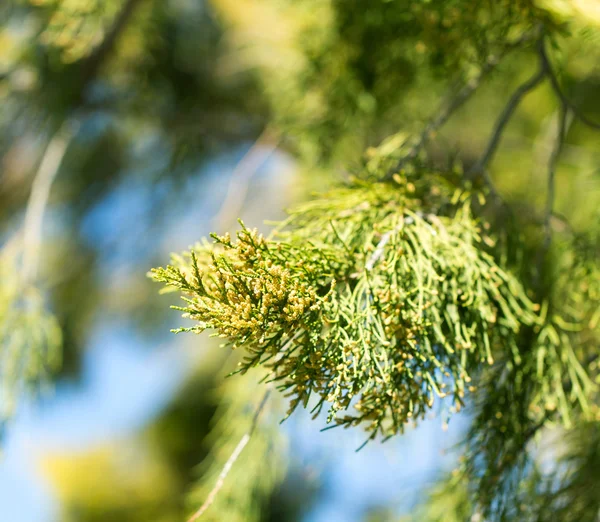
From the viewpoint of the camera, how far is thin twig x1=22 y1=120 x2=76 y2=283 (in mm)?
1234

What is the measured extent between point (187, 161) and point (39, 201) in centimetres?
41

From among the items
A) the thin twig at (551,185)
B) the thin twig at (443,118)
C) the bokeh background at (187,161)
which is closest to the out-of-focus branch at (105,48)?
the bokeh background at (187,161)

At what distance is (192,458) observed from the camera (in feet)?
9.24

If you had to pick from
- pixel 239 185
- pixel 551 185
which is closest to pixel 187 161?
pixel 239 185

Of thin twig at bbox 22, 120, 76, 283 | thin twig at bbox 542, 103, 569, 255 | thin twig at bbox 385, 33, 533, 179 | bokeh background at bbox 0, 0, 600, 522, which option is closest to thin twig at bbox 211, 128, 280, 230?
bokeh background at bbox 0, 0, 600, 522

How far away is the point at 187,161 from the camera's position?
1556 mm

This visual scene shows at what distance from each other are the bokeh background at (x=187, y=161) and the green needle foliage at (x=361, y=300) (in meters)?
0.11

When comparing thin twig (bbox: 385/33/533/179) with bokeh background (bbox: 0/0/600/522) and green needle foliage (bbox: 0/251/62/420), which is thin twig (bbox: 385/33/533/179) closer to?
bokeh background (bbox: 0/0/600/522)

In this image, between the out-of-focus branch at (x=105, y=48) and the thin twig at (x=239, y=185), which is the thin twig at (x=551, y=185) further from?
the out-of-focus branch at (x=105, y=48)

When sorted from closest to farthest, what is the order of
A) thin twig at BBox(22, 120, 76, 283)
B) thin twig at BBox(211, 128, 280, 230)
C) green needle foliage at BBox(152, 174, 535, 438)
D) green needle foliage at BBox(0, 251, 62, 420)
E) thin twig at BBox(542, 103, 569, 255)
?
green needle foliage at BBox(152, 174, 535, 438) < thin twig at BBox(542, 103, 569, 255) < green needle foliage at BBox(0, 251, 62, 420) < thin twig at BBox(22, 120, 76, 283) < thin twig at BBox(211, 128, 280, 230)

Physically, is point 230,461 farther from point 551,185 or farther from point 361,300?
point 551,185

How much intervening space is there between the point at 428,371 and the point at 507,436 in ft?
0.73

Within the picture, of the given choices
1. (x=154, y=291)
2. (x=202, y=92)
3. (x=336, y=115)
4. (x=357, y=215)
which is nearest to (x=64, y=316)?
(x=154, y=291)

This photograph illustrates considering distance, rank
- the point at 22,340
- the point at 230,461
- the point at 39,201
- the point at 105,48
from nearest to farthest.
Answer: the point at 230,461 < the point at 22,340 < the point at 39,201 < the point at 105,48
